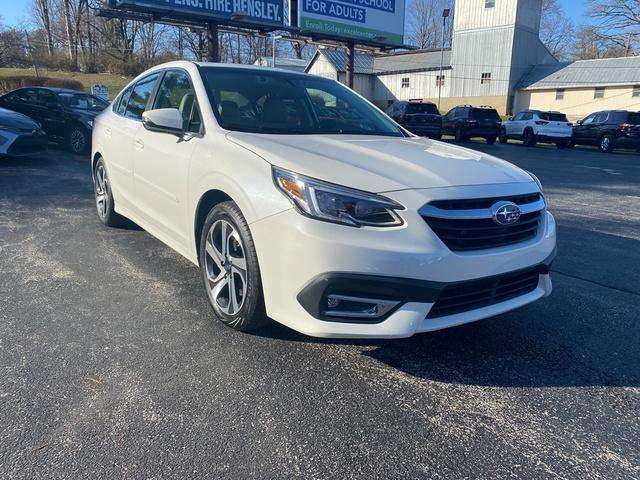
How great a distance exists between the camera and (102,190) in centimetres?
566

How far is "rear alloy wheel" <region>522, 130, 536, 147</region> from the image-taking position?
77.4 ft

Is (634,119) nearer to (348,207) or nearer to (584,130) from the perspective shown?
(584,130)

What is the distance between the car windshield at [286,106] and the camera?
3652 mm

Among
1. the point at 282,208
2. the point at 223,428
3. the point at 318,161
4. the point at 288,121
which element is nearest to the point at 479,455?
the point at 223,428

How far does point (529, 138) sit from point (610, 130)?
3.59m

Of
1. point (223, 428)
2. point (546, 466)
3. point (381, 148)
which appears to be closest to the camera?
point (546, 466)

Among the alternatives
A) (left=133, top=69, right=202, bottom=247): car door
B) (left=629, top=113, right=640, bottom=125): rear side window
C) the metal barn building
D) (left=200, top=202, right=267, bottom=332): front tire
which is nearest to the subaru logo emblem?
(left=200, top=202, right=267, bottom=332): front tire

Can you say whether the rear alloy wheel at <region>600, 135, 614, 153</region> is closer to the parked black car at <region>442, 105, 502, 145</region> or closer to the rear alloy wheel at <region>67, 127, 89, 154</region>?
the parked black car at <region>442, 105, 502, 145</region>

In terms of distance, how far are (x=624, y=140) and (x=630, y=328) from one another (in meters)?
20.2

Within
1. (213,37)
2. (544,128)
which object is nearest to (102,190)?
(213,37)

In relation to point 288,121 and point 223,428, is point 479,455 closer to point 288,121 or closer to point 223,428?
point 223,428

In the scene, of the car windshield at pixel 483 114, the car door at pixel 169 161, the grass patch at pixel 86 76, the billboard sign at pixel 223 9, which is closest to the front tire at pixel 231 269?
the car door at pixel 169 161

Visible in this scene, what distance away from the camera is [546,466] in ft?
7.00

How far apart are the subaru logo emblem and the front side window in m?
2.10
